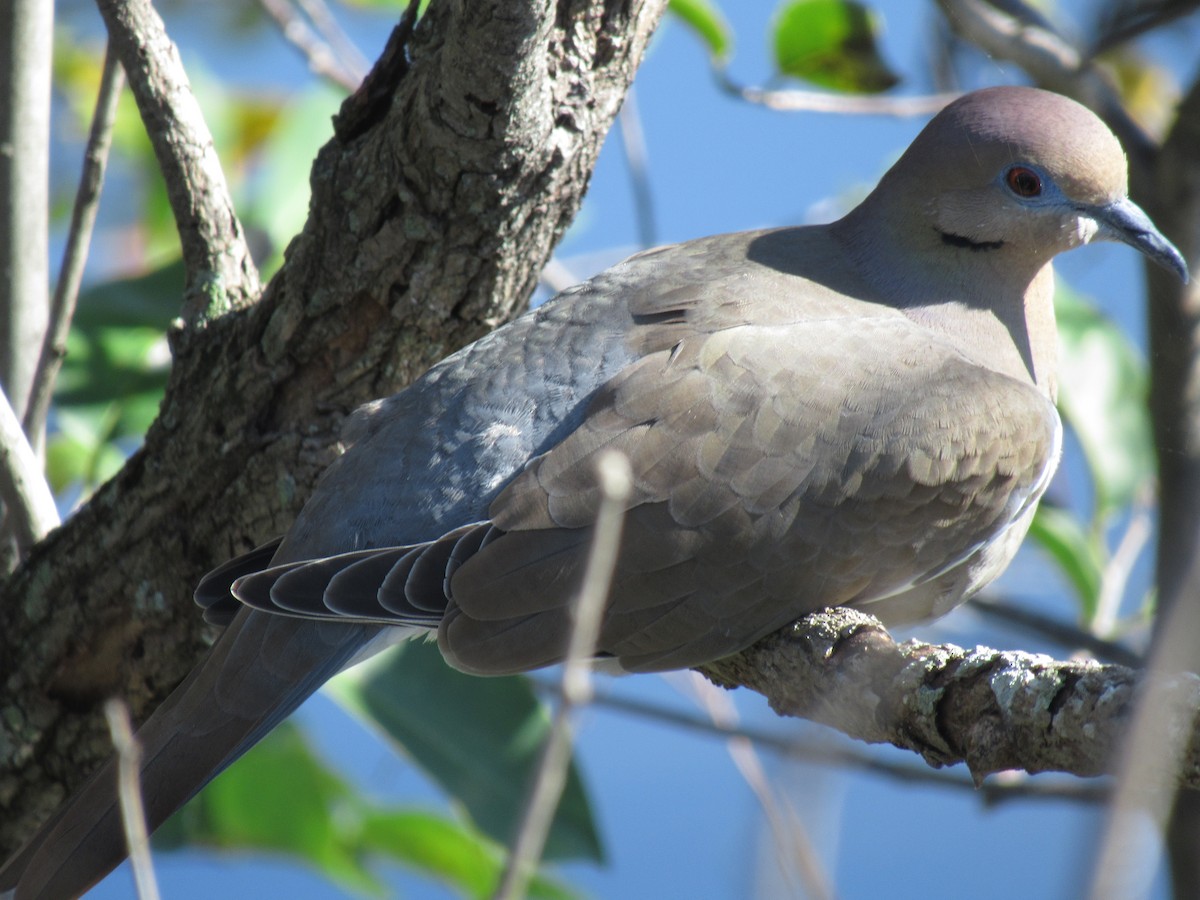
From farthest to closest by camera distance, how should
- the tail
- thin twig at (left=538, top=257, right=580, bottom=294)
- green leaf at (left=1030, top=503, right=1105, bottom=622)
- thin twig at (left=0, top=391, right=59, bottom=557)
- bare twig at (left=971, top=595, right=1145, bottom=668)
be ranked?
thin twig at (left=538, top=257, right=580, bottom=294)
green leaf at (left=1030, top=503, right=1105, bottom=622)
bare twig at (left=971, top=595, right=1145, bottom=668)
thin twig at (left=0, top=391, right=59, bottom=557)
the tail

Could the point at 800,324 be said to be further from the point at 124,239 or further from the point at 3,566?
the point at 124,239

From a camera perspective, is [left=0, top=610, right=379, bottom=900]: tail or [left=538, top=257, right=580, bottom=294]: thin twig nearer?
[left=0, top=610, right=379, bottom=900]: tail

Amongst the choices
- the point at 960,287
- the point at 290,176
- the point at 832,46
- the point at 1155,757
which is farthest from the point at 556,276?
the point at 1155,757

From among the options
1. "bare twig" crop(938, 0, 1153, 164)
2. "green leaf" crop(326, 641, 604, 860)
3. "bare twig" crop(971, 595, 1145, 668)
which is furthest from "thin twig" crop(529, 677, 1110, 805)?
"bare twig" crop(938, 0, 1153, 164)

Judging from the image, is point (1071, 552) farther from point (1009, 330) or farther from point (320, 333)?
point (320, 333)

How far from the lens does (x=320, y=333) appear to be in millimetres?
2189

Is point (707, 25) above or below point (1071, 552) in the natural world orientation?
above

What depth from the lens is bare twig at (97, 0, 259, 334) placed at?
7.16 ft

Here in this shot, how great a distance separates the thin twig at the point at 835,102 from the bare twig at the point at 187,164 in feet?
4.14

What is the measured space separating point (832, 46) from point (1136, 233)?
983mm

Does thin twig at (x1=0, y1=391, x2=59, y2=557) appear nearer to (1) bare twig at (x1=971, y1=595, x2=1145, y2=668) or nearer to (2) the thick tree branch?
(2) the thick tree branch

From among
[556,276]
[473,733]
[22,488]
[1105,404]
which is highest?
[556,276]

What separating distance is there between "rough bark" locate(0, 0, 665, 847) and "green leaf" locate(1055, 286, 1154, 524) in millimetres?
1466

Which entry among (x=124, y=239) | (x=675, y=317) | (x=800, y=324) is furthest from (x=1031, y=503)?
(x=124, y=239)
